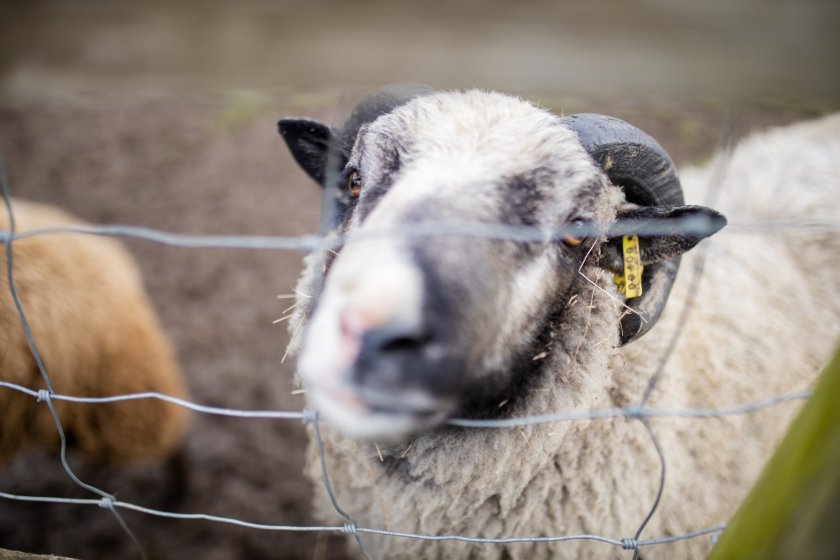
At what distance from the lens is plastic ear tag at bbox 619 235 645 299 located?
1903 mm

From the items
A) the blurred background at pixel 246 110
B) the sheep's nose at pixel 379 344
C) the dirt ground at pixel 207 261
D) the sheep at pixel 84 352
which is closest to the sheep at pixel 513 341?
the sheep's nose at pixel 379 344

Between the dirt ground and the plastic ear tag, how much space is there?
53cm

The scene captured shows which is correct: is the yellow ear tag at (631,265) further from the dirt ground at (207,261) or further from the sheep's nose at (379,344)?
the sheep's nose at (379,344)

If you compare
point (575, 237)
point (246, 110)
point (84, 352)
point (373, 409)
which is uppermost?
point (575, 237)

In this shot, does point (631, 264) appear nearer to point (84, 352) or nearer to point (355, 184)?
point (355, 184)

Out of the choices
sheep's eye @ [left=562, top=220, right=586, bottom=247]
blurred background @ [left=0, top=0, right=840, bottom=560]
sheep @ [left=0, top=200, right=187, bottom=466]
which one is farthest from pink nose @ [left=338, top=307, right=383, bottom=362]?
sheep @ [left=0, top=200, right=187, bottom=466]

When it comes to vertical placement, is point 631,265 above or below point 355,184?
below

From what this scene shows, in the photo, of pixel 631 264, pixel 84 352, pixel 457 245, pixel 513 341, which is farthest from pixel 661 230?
pixel 84 352

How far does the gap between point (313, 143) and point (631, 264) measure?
1.55 metres

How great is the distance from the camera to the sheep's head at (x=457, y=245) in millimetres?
1289

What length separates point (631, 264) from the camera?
6.27 feet

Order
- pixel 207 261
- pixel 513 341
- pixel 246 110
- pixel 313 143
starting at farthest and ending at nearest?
1. pixel 246 110
2. pixel 207 261
3. pixel 313 143
4. pixel 513 341

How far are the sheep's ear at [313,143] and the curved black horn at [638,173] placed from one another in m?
1.04

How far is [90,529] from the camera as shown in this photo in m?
3.57
